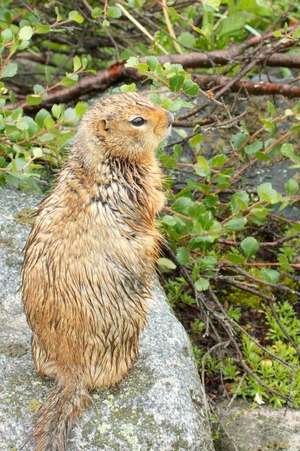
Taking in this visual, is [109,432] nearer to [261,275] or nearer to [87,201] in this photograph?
[87,201]

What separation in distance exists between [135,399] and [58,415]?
375 mm

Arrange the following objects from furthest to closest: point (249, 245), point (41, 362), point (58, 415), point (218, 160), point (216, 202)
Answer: point (216, 202) < point (218, 160) < point (249, 245) < point (41, 362) < point (58, 415)

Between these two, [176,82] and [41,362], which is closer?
[41,362]

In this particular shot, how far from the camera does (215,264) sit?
14.4 feet

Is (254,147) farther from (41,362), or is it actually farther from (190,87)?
(41,362)

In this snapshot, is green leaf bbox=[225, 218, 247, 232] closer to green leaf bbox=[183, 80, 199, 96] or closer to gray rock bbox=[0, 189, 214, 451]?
gray rock bbox=[0, 189, 214, 451]

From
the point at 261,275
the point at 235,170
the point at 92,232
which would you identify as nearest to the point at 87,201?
the point at 92,232

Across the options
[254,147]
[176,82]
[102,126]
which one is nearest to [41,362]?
[102,126]

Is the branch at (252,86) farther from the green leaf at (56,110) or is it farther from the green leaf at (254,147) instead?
the green leaf at (56,110)

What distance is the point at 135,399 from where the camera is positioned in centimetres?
363

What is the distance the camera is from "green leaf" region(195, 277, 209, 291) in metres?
4.24

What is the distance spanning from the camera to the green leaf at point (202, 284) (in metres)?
4.24

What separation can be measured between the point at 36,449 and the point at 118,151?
1169 mm

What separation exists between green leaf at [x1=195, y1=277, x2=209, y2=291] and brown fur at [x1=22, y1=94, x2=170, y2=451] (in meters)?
0.64
